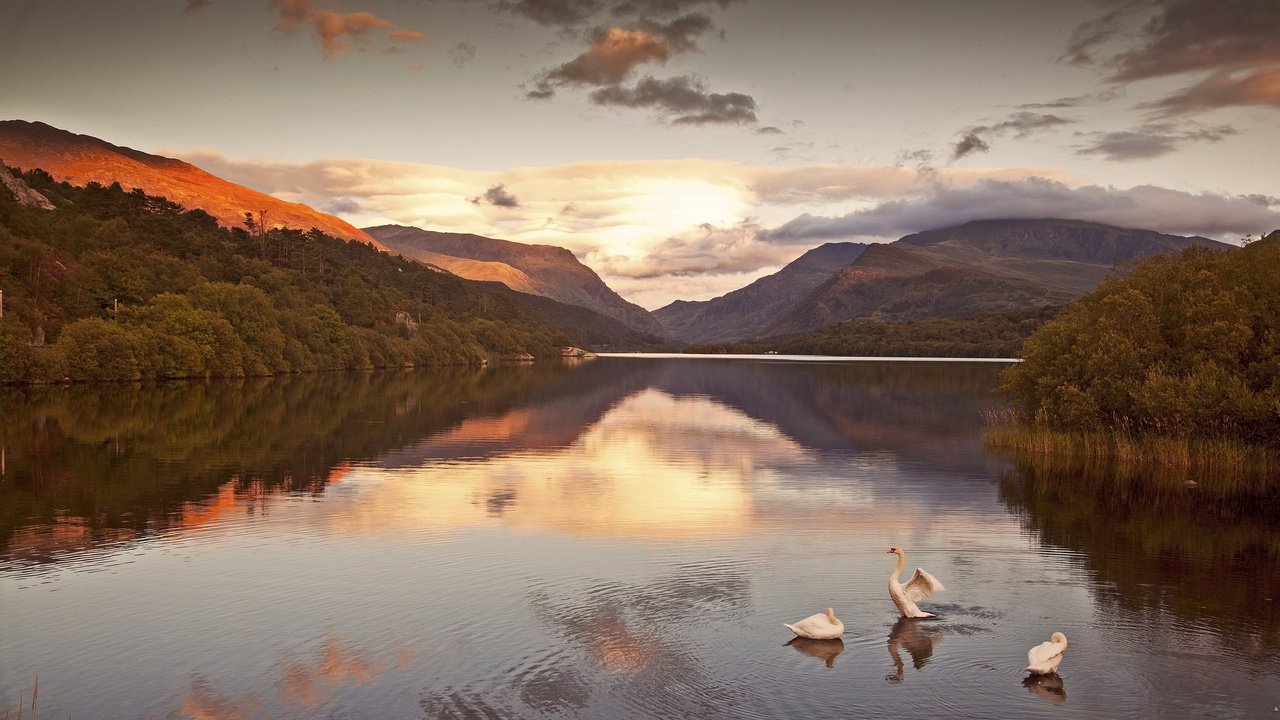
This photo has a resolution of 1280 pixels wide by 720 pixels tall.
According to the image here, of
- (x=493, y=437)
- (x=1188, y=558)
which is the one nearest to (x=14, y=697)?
(x=1188, y=558)

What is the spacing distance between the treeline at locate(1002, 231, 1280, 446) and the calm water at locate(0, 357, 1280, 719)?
195 inches

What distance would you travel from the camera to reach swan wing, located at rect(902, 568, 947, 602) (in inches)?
853

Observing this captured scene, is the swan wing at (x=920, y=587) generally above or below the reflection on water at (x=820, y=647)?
above

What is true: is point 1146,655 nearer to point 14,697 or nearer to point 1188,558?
point 1188,558

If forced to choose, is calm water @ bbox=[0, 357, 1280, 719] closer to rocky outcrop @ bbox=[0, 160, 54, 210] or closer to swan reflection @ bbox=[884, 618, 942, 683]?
swan reflection @ bbox=[884, 618, 942, 683]

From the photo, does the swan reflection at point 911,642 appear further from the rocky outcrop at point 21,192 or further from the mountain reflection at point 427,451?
the rocky outcrop at point 21,192

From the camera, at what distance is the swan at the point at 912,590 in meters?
21.3

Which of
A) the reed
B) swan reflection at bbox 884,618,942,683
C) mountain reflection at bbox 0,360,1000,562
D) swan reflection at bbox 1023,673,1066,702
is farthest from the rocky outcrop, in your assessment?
swan reflection at bbox 1023,673,1066,702

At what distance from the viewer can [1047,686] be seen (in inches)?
687


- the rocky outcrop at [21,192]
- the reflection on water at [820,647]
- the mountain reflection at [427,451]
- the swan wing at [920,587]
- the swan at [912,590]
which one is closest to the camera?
the reflection on water at [820,647]

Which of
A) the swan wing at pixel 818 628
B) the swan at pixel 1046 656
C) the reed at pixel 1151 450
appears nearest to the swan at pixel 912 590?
the swan wing at pixel 818 628

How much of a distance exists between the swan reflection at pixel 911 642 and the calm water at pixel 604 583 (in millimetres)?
115

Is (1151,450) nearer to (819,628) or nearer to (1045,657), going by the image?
(1045,657)

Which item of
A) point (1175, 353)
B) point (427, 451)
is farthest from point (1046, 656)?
point (427, 451)
